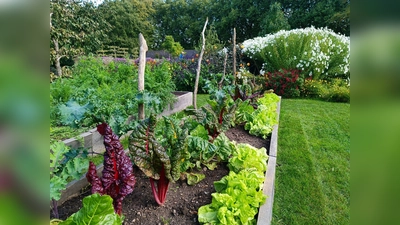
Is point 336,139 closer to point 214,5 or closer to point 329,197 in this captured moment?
point 329,197

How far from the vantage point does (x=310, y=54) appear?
9.59 m

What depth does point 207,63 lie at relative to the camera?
10.9 meters

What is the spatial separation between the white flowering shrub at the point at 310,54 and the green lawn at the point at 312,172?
4.21 m

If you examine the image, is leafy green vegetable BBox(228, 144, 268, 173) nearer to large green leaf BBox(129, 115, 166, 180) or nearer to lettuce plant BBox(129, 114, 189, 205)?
lettuce plant BBox(129, 114, 189, 205)

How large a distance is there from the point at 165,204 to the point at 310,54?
9.04 m

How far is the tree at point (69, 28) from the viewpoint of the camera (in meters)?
9.21

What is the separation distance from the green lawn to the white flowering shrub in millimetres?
4215

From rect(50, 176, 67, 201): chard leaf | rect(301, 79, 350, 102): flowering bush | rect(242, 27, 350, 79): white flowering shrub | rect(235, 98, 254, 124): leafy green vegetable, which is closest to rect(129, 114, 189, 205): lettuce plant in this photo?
rect(50, 176, 67, 201): chard leaf

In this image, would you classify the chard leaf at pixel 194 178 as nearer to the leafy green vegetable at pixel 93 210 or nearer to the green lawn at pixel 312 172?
the green lawn at pixel 312 172

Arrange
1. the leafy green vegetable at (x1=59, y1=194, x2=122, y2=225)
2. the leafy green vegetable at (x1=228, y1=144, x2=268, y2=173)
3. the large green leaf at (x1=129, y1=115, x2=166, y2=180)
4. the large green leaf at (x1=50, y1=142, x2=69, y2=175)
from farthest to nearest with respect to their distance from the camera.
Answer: the leafy green vegetable at (x1=228, y1=144, x2=268, y2=173), the large green leaf at (x1=129, y1=115, x2=166, y2=180), the large green leaf at (x1=50, y1=142, x2=69, y2=175), the leafy green vegetable at (x1=59, y1=194, x2=122, y2=225)

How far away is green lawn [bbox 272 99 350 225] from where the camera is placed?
2504mm

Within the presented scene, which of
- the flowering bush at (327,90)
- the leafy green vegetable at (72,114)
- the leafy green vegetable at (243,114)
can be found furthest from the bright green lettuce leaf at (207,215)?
the flowering bush at (327,90)

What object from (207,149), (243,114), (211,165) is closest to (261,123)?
(243,114)
